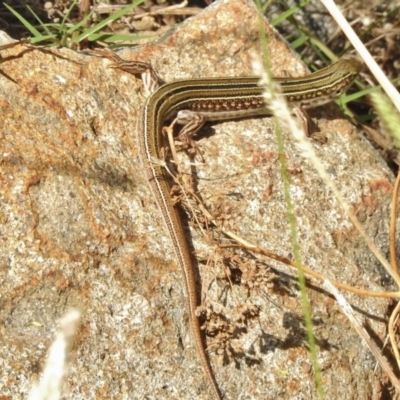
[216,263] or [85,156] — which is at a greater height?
[85,156]

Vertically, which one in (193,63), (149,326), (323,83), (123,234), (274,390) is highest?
(193,63)

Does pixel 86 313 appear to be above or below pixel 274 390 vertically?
above

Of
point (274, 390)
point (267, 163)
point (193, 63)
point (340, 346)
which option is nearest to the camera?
point (274, 390)

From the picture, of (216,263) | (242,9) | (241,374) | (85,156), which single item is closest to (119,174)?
(85,156)

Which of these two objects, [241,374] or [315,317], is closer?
[241,374]

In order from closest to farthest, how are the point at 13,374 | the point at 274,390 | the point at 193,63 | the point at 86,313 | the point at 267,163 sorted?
the point at 13,374, the point at 86,313, the point at 274,390, the point at 267,163, the point at 193,63

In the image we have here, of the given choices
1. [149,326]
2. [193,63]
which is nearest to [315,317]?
[149,326]

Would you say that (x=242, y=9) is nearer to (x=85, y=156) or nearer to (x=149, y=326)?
(x=85, y=156)

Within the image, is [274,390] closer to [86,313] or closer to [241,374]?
[241,374]

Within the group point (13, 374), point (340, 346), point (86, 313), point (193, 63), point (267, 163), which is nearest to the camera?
point (13, 374)
